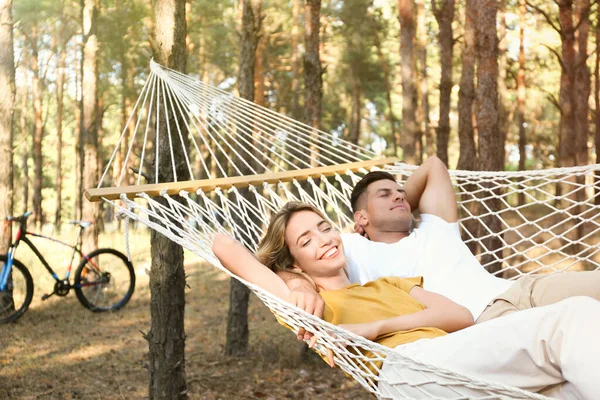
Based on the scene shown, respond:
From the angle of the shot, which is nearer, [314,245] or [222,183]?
[314,245]

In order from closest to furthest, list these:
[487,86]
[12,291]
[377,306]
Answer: [377,306] → [487,86] → [12,291]

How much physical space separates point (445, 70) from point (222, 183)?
5.38 meters

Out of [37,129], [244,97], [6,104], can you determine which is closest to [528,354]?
[244,97]

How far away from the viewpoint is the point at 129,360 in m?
4.28

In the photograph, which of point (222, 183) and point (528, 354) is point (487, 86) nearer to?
point (222, 183)

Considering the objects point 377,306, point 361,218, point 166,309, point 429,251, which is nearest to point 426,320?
point 377,306

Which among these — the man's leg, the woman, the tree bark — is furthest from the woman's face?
the tree bark

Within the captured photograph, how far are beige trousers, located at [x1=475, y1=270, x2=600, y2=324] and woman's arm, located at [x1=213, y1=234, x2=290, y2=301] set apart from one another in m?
0.60

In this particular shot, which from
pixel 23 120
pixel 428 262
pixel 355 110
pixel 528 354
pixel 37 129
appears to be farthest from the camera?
pixel 23 120

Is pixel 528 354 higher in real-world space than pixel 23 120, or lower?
lower

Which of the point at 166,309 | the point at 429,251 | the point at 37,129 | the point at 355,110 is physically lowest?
the point at 166,309

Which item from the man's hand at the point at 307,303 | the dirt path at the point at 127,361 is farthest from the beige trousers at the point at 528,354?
the dirt path at the point at 127,361

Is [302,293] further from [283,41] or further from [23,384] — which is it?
[283,41]

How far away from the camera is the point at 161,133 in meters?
2.89
